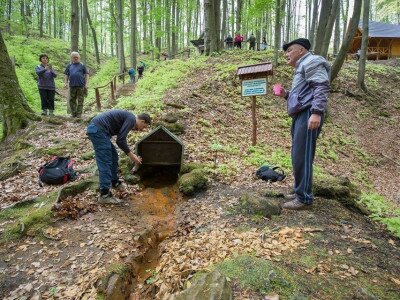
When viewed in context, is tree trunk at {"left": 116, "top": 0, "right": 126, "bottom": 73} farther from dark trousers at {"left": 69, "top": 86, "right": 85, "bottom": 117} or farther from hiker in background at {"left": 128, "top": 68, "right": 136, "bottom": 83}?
dark trousers at {"left": 69, "top": 86, "right": 85, "bottom": 117}

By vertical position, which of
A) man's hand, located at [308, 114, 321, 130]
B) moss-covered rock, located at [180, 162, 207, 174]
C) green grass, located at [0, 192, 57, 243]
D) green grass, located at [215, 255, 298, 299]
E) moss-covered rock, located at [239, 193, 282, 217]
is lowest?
green grass, located at [0, 192, 57, 243]

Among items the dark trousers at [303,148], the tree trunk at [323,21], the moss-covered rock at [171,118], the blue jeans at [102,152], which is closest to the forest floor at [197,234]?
the moss-covered rock at [171,118]

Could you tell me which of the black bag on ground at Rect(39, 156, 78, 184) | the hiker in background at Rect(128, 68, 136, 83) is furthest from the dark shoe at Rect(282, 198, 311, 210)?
the hiker in background at Rect(128, 68, 136, 83)

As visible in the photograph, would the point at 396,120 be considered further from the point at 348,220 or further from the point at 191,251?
the point at 191,251

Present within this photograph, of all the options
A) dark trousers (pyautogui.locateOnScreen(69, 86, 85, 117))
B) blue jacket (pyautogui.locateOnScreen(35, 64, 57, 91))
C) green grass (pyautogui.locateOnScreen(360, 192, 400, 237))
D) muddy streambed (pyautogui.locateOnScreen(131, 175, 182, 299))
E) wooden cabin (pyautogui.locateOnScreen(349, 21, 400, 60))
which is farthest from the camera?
wooden cabin (pyautogui.locateOnScreen(349, 21, 400, 60))

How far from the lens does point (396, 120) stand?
15.4 m

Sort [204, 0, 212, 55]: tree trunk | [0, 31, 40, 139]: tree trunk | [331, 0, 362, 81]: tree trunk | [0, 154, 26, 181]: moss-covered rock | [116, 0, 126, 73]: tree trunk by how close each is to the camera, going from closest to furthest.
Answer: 1. [0, 154, 26, 181]: moss-covered rock
2. [0, 31, 40, 139]: tree trunk
3. [331, 0, 362, 81]: tree trunk
4. [204, 0, 212, 55]: tree trunk
5. [116, 0, 126, 73]: tree trunk

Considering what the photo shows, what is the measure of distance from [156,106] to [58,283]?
7082mm

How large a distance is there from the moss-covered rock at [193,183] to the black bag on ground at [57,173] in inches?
90.7

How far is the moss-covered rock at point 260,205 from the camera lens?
470cm

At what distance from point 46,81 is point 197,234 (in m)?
8.33

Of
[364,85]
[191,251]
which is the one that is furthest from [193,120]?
[364,85]

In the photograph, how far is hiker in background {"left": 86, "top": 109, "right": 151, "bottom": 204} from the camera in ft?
17.9

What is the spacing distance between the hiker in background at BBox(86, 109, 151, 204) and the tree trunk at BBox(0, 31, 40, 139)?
5.54 m
